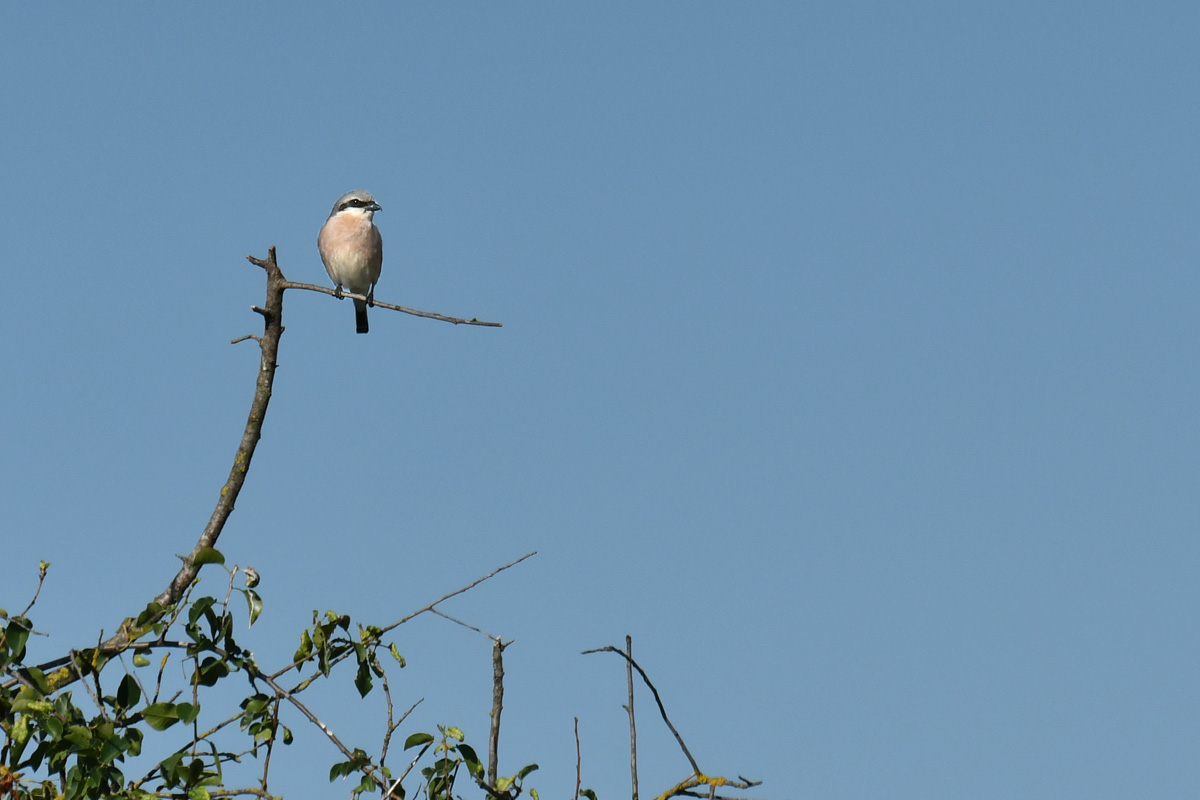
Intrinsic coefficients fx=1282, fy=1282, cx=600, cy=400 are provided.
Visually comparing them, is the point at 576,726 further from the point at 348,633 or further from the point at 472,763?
the point at 348,633

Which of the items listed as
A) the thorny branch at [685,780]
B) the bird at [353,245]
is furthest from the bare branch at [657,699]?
the bird at [353,245]

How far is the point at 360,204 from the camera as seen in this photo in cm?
1194

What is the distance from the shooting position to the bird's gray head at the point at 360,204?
39.1 feet

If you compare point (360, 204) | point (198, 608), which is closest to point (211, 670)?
point (198, 608)

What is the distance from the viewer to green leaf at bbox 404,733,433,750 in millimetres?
Answer: 3164

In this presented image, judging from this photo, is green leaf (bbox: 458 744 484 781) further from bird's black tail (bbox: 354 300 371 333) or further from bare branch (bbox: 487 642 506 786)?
bird's black tail (bbox: 354 300 371 333)

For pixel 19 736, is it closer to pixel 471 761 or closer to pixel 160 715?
pixel 160 715

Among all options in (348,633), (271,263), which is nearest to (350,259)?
(271,263)

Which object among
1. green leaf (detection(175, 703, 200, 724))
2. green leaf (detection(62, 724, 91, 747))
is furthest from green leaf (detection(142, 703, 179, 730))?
green leaf (detection(62, 724, 91, 747))

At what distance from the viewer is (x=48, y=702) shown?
2834 millimetres

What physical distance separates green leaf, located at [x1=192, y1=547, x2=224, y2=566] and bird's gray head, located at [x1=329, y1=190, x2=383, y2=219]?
889 centimetres

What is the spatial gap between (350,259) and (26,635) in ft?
28.7

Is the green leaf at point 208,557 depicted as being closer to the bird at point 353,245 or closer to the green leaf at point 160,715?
the green leaf at point 160,715

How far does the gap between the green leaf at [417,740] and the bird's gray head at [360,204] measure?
30.1 ft
